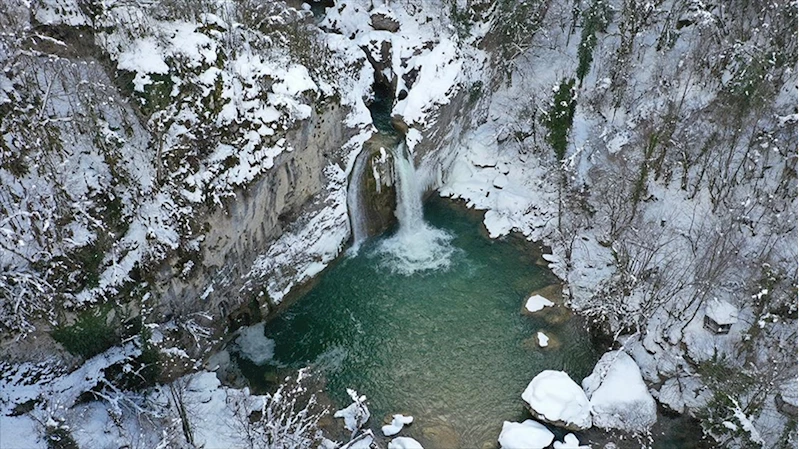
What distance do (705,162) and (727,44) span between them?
7454mm

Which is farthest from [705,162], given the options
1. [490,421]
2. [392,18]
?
[392,18]

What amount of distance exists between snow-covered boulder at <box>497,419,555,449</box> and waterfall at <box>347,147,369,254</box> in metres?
10.2

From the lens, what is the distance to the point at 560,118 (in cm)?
2614

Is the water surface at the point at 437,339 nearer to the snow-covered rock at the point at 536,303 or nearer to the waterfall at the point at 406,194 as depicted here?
the snow-covered rock at the point at 536,303

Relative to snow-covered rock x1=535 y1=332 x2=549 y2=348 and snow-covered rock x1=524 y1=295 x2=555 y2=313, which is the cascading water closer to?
snow-covered rock x1=524 y1=295 x2=555 y2=313

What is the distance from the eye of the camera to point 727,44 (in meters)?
26.7

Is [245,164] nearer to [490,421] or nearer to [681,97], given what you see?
[490,421]

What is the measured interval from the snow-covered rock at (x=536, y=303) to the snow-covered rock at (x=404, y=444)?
7328 millimetres

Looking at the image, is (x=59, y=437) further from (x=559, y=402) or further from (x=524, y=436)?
(x=559, y=402)

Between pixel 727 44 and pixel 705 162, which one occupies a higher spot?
pixel 727 44

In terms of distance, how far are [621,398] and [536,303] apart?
5.02 meters

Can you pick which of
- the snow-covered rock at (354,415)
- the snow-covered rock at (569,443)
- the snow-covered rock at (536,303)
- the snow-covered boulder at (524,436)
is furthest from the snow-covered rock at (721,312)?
the snow-covered rock at (354,415)

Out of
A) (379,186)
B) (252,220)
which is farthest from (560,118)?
(252,220)

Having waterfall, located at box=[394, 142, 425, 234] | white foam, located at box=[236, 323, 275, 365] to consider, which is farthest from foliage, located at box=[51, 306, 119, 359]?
waterfall, located at box=[394, 142, 425, 234]
